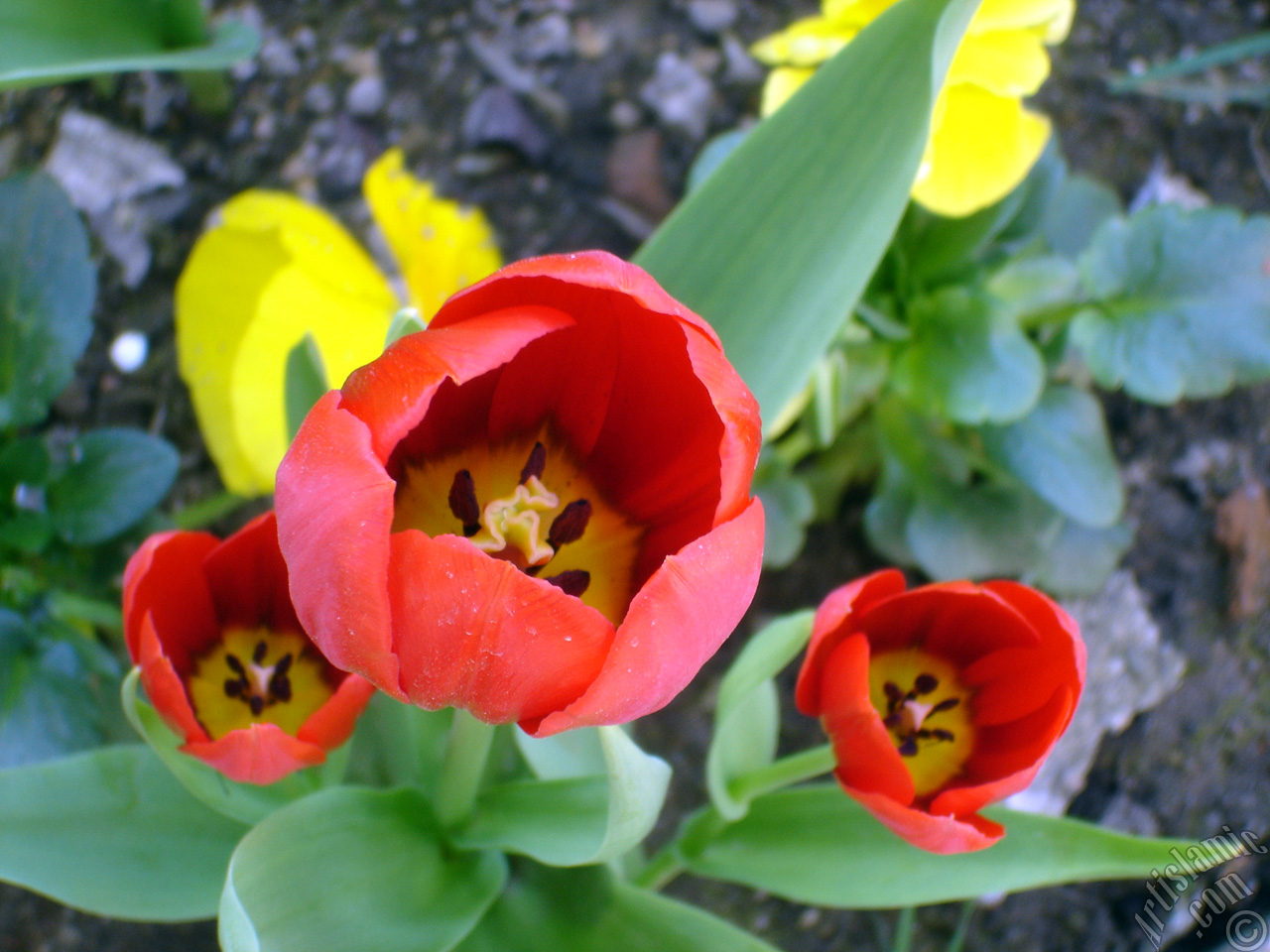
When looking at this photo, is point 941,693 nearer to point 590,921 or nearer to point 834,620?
point 834,620

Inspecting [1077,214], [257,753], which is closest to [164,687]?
[257,753]

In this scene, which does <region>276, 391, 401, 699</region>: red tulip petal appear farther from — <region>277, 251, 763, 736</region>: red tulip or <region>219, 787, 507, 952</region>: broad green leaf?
<region>219, 787, 507, 952</region>: broad green leaf

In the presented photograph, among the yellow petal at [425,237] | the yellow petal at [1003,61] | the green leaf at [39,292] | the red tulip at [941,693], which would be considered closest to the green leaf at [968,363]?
the yellow petal at [1003,61]

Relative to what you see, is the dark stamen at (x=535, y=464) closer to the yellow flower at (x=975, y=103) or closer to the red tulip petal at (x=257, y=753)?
the red tulip petal at (x=257, y=753)

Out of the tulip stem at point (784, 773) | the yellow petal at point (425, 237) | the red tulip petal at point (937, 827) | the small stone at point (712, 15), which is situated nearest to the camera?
the red tulip petal at point (937, 827)

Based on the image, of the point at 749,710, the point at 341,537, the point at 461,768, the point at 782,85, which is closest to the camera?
the point at 341,537

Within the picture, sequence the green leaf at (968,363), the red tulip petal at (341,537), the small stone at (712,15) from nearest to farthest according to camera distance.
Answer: the red tulip petal at (341,537), the green leaf at (968,363), the small stone at (712,15)
